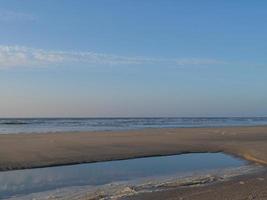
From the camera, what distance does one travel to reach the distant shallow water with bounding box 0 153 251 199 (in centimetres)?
1502

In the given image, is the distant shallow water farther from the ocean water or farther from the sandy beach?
the ocean water

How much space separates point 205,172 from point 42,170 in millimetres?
6165

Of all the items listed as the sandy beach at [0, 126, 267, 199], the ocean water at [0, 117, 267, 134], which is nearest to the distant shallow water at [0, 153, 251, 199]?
the sandy beach at [0, 126, 267, 199]

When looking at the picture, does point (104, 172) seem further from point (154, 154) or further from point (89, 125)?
point (89, 125)

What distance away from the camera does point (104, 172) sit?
18047 mm

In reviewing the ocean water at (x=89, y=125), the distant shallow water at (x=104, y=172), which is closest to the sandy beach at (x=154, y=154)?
the distant shallow water at (x=104, y=172)

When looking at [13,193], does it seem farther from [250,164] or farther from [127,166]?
[250,164]

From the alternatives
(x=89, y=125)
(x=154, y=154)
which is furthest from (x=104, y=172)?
(x=89, y=125)

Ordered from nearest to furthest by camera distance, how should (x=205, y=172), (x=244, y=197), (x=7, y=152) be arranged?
(x=244, y=197) < (x=205, y=172) < (x=7, y=152)

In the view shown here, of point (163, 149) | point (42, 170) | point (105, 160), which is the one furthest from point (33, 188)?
point (163, 149)

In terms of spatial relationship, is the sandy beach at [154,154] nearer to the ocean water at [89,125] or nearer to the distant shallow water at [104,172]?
the distant shallow water at [104,172]

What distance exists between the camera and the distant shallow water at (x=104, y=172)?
15019mm

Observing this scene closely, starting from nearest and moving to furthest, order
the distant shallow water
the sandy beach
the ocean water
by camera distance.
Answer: the sandy beach, the distant shallow water, the ocean water

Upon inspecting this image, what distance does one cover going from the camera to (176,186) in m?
14.4
